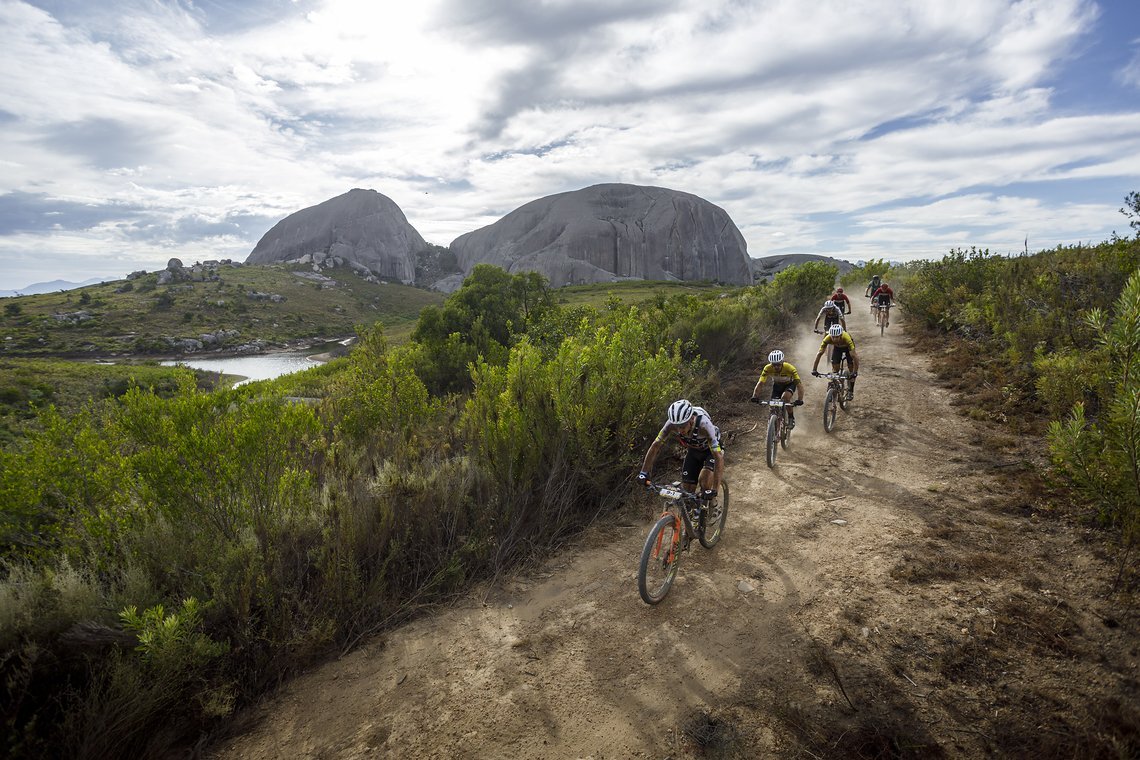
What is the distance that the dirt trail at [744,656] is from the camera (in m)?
3.54

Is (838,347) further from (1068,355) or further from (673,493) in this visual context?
(673,493)

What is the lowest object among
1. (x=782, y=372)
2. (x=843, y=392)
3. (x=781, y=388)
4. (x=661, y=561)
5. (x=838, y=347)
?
(x=661, y=561)

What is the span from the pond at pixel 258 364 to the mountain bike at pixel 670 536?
4777 centimetres

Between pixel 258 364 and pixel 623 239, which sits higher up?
pixel 623 239

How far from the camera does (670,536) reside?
205 inches

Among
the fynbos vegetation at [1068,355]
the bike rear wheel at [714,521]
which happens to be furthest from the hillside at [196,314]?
the bike rear wheel at [714,521]

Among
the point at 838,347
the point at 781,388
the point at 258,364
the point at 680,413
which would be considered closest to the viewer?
the point at 680,413

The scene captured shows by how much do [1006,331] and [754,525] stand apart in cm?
976

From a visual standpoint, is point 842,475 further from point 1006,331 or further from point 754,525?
point 1006,331

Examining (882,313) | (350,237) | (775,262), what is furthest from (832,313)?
(350,237)

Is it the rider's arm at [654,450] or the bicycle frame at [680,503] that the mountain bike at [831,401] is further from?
the rider's arm at [654,450]

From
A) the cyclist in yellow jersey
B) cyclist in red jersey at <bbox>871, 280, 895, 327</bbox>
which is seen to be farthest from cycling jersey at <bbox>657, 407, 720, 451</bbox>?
cyclist in red jersey at <bbox>871, 280, 895, 327</bbox>

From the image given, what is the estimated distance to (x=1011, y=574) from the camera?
491 cm

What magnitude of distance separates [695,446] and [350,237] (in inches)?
5906
